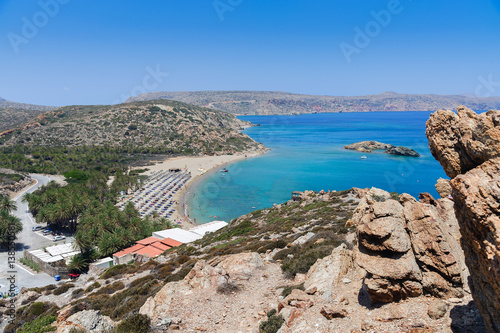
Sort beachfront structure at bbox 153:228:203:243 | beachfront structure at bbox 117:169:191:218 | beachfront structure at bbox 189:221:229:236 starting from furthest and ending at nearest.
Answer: beachfront structure at bbox 117:169:191:218, beachfront structure at bbox 189:221:229:236, beachfront structure at bbox 153:228:203:243

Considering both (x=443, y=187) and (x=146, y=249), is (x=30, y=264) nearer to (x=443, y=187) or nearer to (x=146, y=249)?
(x=146, y=249)

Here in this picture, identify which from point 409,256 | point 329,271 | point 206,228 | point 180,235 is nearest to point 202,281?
point 329,271

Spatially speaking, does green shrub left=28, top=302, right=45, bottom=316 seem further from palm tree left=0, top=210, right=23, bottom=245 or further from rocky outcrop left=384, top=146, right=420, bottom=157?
rocky outcrop left=384, top=146, right=420, bottom=157

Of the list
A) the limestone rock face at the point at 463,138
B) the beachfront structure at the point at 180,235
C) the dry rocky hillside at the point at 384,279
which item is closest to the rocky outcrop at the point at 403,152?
the beachfront structure at the point at 180,235

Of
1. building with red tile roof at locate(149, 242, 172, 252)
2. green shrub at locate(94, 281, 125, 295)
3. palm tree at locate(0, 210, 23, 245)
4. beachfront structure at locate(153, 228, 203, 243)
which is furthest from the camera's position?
palm tree at locate(0, 210, 23, 245)

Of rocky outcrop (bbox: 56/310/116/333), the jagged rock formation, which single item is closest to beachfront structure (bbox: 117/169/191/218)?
rocky outcrop (bbox: 56/310/116/333)

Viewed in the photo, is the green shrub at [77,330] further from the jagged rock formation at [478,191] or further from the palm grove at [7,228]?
the palm grove at [7,228]

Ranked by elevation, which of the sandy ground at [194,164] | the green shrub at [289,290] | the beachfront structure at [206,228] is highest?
the green shrub at [289,290]
